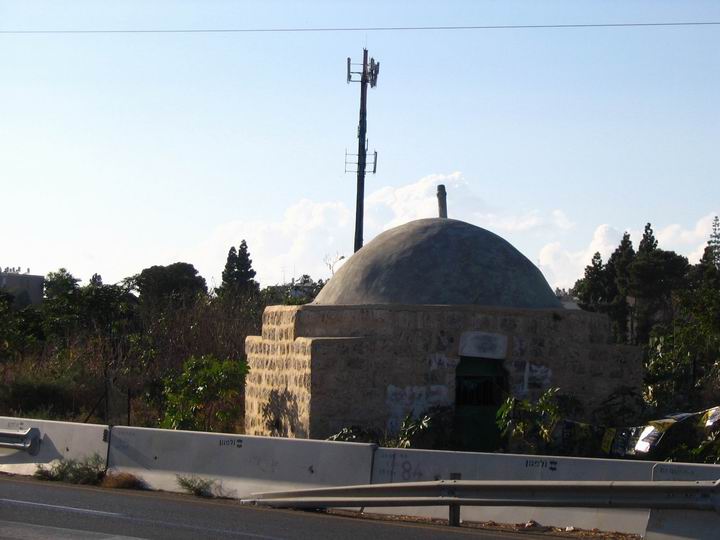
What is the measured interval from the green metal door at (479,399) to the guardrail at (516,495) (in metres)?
4.64

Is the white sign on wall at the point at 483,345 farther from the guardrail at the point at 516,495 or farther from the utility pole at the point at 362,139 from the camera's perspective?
the utility pole at the point at 362,139

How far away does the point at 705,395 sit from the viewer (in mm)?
17859

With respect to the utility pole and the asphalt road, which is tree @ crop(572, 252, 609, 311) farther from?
the asphalt road

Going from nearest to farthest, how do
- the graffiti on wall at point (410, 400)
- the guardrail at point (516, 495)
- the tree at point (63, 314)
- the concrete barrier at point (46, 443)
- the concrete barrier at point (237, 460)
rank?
the guardrail at point (516, 495), the concrete barrier at point (237, 460), the concrete barrier at point (46, 443), the graffiti on wall at point (410, 400), the tree at point (63, 314)

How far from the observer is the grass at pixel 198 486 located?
13.4 m

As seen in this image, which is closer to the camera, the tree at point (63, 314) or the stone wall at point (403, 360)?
the stone wall at point (403, 360)

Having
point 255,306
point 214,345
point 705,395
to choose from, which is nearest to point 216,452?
point 705,395

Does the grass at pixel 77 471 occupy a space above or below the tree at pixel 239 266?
below

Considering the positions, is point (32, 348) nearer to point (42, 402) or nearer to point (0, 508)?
point (42, 402)

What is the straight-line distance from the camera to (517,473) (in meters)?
11.3

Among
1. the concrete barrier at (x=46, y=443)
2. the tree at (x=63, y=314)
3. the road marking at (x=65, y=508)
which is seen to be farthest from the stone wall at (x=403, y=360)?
the tree at (x=63, y=314)

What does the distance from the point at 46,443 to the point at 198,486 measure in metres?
3.01

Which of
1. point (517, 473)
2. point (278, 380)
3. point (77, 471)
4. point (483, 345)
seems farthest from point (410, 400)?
point (77, 471)

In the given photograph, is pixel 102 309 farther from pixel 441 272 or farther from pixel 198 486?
pixel 198 486
